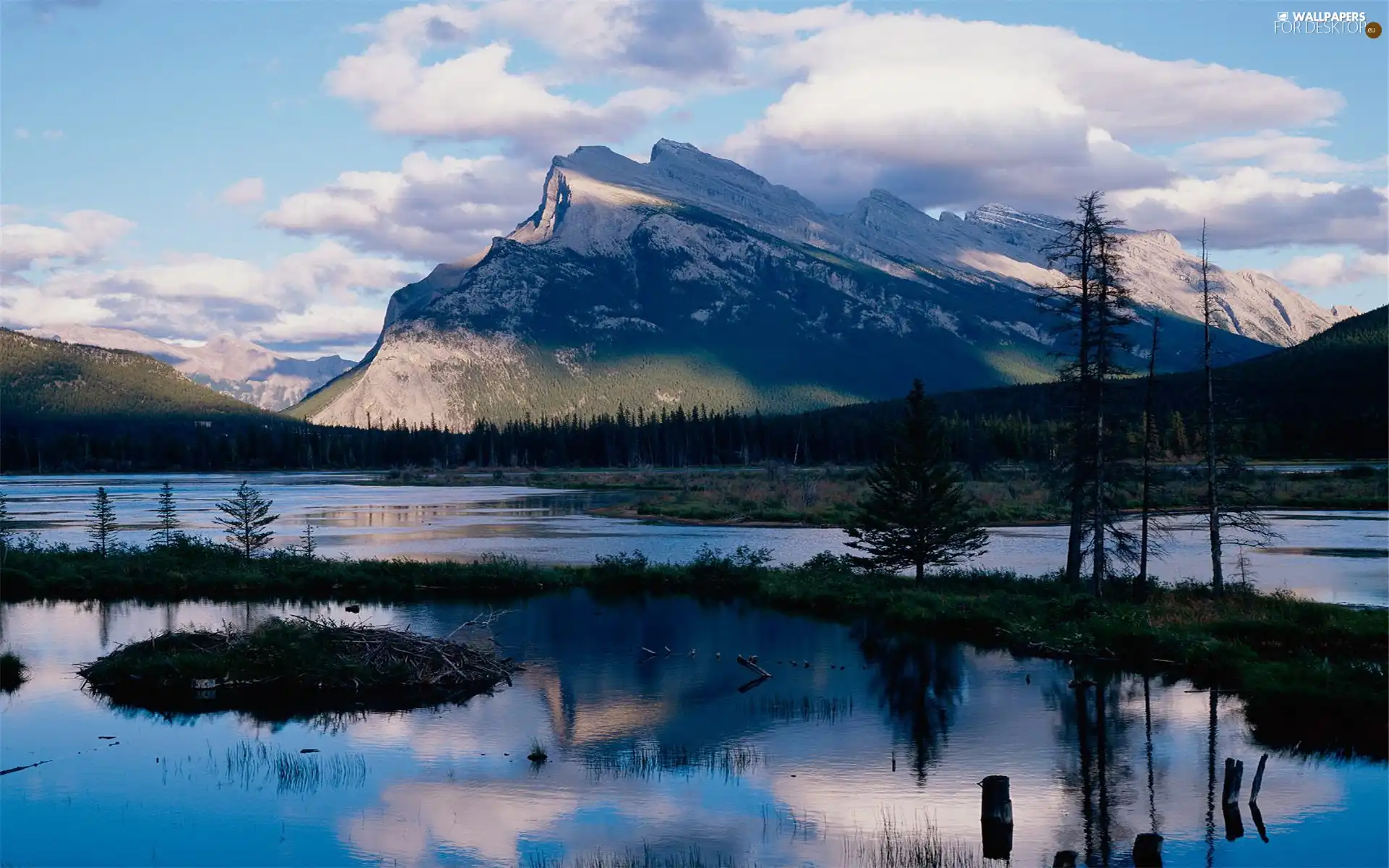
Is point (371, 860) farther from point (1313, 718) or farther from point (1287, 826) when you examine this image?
point (1313, 718)

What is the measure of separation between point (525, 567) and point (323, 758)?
2357 centimetres

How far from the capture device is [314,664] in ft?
96.2

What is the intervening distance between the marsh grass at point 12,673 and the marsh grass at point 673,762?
687 inches

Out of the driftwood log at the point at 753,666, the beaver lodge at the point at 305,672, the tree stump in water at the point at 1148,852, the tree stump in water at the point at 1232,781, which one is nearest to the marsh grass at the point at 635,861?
the tree stump in water at the point at 1148,852

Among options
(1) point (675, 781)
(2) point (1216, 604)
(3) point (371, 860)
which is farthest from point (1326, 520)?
(3) point (371, 860)

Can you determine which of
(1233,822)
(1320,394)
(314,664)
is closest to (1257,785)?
(1233,822)

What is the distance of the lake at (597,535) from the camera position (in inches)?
1871

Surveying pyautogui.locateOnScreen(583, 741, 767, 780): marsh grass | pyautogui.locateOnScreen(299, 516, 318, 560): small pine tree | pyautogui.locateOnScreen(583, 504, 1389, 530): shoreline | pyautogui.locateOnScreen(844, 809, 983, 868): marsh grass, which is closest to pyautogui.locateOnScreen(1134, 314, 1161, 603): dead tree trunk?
pyautogui.locateOnScreen(583, 741, 767, 780): marsh grass

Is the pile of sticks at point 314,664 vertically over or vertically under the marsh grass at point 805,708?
over

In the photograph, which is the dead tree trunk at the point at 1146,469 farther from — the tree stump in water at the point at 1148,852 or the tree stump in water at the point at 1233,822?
the tree stump in water at the point at 1148,852

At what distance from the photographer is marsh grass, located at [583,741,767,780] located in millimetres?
22047

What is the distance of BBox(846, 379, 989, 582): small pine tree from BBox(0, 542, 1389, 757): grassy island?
118 cm

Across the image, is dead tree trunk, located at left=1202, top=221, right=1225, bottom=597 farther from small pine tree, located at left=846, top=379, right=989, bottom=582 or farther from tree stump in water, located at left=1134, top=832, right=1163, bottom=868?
tree stump in water, located at left=1134, top=832, right=1163, bottom=868

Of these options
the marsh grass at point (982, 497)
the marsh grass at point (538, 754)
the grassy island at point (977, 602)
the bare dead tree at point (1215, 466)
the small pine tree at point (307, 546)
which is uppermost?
the bare dead tree at point (1215, 466)
